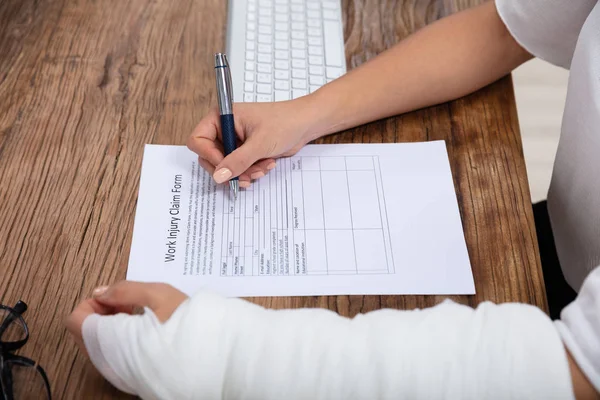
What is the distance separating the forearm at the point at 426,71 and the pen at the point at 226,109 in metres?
0.11

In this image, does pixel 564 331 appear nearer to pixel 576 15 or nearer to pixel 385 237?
pixel 385 237

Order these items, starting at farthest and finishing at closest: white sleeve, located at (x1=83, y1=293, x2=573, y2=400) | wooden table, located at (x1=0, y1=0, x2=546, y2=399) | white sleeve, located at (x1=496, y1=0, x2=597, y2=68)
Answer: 1. white sleeve, located at (x1=496, y1=0, x2=597, y2=68)
2. wooden table, located at (x1=0, y1=0, x2=546, y2=399)
3. white sleeve, located at (x1=83, y1=293, x2=573, y2=400)

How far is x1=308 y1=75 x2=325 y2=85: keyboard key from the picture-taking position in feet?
2.92

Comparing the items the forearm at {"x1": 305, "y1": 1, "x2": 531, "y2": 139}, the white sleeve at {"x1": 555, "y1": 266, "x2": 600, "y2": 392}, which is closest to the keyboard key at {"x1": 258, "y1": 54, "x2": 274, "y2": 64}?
the forearm at {"x1": 305, "y1": 1, "x2": 531, "y2": 139}

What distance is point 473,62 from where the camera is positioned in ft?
2.85

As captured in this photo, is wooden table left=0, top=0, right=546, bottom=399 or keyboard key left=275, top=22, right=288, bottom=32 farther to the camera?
keyboard key left=275, top=22, right=288, bottom=32

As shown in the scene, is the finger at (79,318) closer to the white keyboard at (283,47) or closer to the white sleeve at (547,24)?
the white keyboard at (283,47)

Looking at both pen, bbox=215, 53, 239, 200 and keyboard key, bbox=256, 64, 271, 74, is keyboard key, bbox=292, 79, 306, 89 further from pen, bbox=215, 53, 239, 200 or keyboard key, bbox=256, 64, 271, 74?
pen, bbox=215, 53, 239, 200

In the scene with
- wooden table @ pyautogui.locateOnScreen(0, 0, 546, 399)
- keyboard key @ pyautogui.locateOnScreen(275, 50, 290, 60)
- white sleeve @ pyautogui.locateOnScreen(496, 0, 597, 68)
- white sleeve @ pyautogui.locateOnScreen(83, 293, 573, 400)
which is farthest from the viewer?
keyboard key @ pyautogui.locateOnScreen(275, 50, 290, 60)

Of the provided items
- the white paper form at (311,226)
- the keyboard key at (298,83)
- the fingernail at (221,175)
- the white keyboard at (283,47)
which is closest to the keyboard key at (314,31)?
the white keyboard at (283,47)

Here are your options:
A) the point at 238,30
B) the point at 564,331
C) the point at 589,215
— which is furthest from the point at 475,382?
the point at 238,30

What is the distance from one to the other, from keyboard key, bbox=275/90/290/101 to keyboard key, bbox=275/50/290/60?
70 millimetres

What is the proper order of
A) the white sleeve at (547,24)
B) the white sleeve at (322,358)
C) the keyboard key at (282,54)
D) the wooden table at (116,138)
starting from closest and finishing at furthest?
the white sleeve at (322,358) → the wooden table at (116,138) → the white sleeve at (547,24) → the keyboard key at (282,54)

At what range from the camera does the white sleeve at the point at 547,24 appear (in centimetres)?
81
